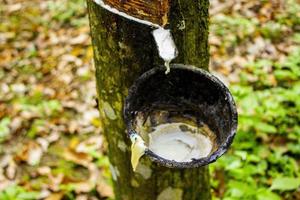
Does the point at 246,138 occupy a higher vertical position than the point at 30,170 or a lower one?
higher

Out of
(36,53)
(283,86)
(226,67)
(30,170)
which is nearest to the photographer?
(30,170)

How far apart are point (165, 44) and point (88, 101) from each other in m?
2.65

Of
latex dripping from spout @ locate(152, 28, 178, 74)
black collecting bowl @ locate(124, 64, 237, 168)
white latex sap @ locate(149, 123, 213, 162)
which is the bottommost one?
white latex sap @ locate(149, 123, 213, 162)

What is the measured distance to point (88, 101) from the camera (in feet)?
13.1

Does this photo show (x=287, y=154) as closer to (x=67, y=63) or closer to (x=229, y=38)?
(x=229, y=38)

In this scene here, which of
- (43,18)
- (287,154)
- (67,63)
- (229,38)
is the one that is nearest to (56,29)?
(43,18)

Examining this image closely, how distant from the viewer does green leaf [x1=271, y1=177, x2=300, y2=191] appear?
2.71 meters

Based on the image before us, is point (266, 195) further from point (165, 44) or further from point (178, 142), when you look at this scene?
point (165, 44)

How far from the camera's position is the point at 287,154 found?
310cm

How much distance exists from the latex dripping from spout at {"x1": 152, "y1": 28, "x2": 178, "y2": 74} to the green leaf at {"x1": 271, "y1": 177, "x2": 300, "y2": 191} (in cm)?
159

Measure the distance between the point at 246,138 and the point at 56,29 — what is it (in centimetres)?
283

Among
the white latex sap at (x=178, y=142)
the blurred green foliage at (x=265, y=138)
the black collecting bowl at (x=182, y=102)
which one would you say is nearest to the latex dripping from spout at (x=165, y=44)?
the black collecting bowl at (x=182, y=102)

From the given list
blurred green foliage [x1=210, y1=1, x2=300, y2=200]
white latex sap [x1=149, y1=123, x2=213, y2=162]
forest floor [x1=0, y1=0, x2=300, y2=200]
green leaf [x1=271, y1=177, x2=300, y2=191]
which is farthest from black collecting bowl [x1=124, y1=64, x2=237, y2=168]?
green leaf [x1=271, y1=177, x2=300, y2=191]

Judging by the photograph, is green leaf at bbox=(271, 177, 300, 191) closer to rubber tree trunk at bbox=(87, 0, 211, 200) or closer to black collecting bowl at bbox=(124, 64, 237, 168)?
rubber tree trunk at bbox=(87, 0, 211, 200)
